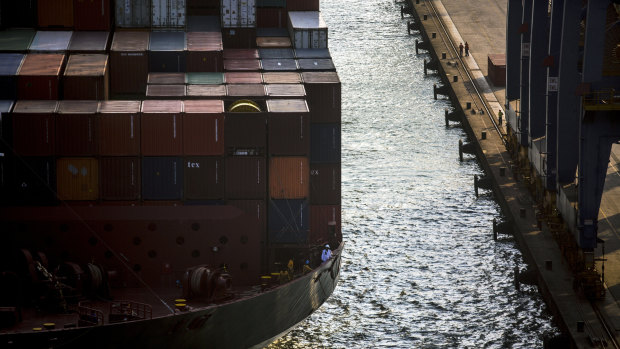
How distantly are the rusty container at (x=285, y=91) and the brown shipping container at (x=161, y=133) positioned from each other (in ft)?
18.1

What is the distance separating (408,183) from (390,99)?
78.3 ft

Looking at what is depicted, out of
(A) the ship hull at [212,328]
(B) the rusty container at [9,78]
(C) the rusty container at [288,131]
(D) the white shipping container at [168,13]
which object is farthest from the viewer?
(D) the white shipping container at [168,13]

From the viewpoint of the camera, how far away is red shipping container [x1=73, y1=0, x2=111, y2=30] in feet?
239

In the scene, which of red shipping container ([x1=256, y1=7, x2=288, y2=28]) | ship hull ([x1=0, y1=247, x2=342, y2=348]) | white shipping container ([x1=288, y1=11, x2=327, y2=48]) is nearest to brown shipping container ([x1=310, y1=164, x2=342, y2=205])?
ship hull ([x1=0, y1=247, x2=342, y2=348])

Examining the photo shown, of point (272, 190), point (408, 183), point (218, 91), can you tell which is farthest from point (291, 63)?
point (408, 183)

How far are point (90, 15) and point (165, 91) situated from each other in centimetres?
1196

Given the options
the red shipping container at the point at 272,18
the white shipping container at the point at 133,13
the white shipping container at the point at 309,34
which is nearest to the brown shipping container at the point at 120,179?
the white shipping container at the point at 309,34

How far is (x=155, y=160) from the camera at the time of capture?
58156 mm

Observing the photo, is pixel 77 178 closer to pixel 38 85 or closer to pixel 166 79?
pixel 38 85

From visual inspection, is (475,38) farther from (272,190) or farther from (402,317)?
Answer: (272,190)

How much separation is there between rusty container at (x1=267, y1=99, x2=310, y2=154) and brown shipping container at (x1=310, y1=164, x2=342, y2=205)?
3.18 meters

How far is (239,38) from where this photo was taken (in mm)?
75500

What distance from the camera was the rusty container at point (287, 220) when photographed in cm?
5947

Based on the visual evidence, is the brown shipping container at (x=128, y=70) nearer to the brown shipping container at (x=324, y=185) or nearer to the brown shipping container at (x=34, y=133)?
the brown shipping container at (x=34, y=133)
